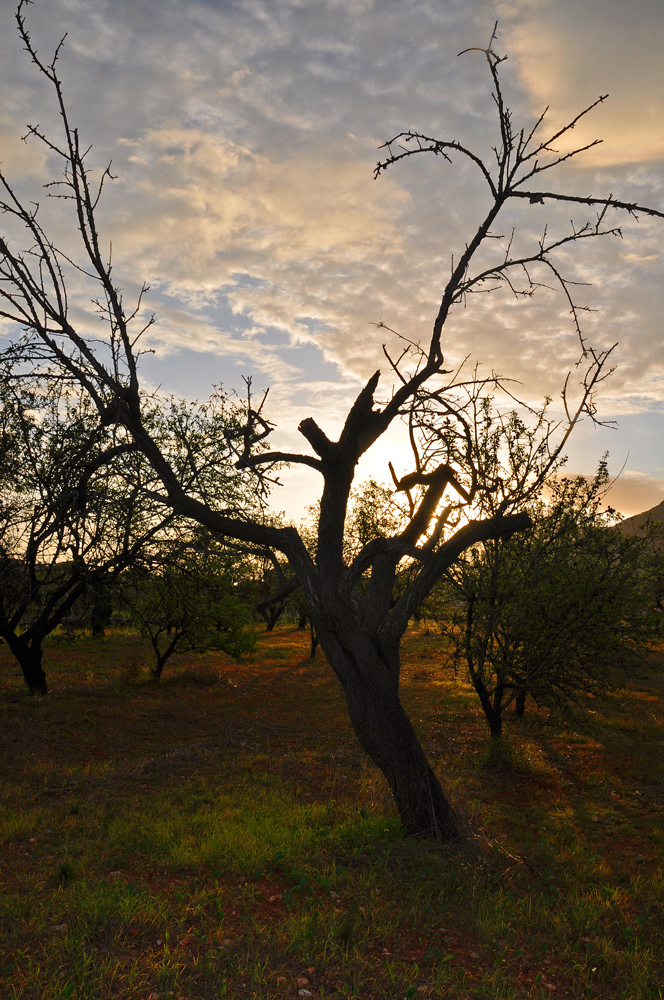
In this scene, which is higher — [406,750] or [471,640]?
[471,640]

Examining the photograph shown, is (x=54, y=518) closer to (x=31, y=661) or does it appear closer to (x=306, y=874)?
(x=306, y=874)

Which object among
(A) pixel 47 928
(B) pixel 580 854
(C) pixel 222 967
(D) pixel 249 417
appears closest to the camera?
(C) pixel 222 967

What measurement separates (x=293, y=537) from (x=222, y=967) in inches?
165

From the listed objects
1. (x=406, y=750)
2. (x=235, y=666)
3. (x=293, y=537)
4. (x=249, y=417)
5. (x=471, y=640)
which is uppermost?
→ (x=249, y=417)

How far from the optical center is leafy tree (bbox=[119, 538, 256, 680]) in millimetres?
15531

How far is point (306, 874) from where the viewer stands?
244 inches

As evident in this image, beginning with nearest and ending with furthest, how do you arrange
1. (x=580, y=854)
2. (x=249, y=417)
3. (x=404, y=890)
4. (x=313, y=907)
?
(x=313, y=907) → (x=404, y=890) → (x=249, y=417) → (x=580, y=854)

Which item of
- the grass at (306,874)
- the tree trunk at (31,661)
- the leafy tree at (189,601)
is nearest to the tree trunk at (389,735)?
the grass at (306,874)

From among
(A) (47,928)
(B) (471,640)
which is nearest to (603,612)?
(B) (471,640)

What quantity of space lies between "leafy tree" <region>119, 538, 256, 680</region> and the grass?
3984 mm

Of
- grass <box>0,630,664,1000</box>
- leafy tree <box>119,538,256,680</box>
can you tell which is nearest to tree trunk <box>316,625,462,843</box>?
grass <box>0,630,664,1000</box>

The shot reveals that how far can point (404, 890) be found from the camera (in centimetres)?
598

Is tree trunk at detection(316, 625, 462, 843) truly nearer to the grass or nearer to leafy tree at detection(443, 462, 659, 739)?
the grass

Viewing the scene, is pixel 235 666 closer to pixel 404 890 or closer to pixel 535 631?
pixel 535 631
